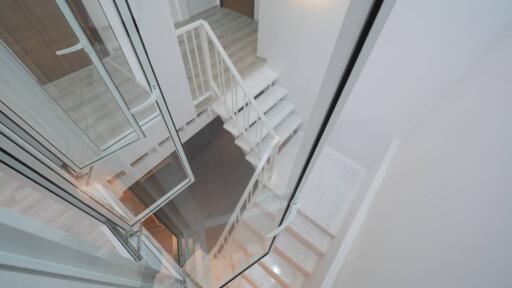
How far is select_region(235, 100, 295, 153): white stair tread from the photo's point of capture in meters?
2.72

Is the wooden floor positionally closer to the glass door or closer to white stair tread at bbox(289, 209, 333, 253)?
the glass door

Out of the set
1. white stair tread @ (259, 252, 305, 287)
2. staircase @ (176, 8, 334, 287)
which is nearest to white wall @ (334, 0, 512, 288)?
staircase @ (176, 8, 334, 287)

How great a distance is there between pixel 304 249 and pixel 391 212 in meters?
1.61

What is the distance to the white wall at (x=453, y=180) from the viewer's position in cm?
52

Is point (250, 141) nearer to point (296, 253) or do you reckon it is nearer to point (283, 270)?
point (296, 253)

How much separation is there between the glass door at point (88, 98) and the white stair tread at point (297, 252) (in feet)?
4.57

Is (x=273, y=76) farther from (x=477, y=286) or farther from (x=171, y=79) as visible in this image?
(x=477, y=286)

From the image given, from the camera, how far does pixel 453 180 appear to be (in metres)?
0.75

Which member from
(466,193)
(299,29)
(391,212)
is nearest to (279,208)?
(391,212)

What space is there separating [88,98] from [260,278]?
2.46m

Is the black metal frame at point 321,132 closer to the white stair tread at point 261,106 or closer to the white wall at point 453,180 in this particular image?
the white wall at point 453,180

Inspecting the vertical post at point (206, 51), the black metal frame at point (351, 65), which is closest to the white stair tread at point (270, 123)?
the vertical post at point (206, 51)

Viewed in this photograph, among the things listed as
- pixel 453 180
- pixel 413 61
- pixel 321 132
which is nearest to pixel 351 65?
pixel 321 132

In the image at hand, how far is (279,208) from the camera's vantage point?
3.81ft
